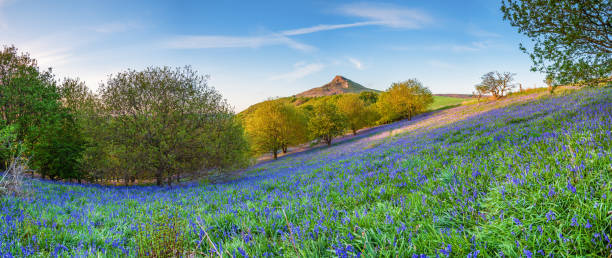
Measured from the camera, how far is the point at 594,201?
234 cm

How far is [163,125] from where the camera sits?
13.9 m

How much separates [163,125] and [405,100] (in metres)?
49.3

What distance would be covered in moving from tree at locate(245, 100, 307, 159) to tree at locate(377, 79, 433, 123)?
80.1 feet

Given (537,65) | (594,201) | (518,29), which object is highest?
(518,29)

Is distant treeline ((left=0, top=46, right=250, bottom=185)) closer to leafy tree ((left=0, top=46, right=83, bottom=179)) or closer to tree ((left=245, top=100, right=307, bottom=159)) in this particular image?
leafy tree ((left=0, top=46, right=83, bottom=179))

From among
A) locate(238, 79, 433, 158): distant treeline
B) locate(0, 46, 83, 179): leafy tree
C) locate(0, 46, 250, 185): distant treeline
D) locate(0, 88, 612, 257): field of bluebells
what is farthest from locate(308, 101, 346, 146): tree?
locate(0, 88, 612, 257): field of bluebells

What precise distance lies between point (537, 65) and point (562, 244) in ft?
32.4

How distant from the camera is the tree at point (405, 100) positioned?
52.4 metres

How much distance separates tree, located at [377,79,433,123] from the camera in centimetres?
5244

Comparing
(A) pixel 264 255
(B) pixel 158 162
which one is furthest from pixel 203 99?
(A) pixel 264 255

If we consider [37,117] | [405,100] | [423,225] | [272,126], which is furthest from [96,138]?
[405,100]

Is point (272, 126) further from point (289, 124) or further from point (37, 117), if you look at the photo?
point (37, 117)

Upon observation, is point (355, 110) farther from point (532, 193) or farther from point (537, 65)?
point (532, 193)

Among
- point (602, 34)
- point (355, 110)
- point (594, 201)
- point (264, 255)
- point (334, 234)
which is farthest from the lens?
point (355, 110)
